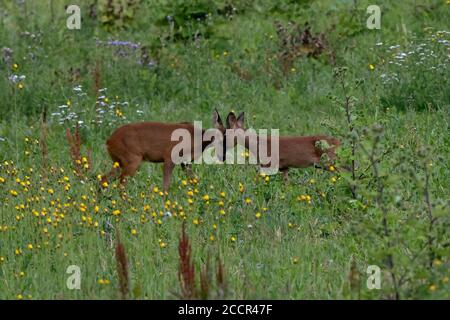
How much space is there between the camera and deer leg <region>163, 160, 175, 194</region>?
883 centimetres

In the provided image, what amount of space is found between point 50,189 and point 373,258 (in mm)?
2617

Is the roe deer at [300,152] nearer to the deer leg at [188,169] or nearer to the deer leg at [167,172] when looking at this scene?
the deer leg at [188,169]

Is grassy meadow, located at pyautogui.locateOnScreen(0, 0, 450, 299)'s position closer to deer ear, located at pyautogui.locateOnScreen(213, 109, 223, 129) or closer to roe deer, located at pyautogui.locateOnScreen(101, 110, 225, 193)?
roe deer, located at pyautogui.locateOnScreen(101, 110, 225, 193)

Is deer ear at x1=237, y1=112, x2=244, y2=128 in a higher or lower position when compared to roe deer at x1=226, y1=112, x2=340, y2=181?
higher

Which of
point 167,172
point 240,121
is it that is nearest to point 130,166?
point 167,172

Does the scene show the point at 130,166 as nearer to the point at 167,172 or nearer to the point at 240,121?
the point at 167,172

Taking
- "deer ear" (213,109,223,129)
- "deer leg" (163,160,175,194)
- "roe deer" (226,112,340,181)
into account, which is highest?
"deer ear" (213,109,223,129)

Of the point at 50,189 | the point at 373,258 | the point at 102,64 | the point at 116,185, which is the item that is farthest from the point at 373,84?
the point at 373,258

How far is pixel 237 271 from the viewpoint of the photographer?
6.62 metres

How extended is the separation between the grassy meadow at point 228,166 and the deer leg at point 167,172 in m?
0.23

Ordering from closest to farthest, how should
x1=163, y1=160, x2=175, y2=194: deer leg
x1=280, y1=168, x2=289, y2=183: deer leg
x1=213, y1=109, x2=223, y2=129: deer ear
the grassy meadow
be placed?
1. the grassy meadow
2. x1=163, y1=160, x2=175, y2=194: deer leg
3. x1=280, y1=168, x2=289, y2=183: deer leg
4. x1=213, y1=109, x2=223, y2=129: deer ear

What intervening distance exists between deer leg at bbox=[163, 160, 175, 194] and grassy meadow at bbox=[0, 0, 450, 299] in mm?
225

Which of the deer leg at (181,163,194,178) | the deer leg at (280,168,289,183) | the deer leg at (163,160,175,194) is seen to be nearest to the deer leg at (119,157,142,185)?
the deer leg at (163,160,175,194)
